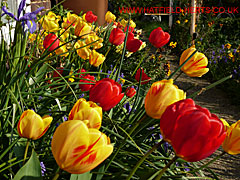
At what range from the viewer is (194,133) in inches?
25.7

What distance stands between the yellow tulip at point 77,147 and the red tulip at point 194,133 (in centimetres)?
15

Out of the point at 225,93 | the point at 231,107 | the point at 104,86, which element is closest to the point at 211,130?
the point at 104,86

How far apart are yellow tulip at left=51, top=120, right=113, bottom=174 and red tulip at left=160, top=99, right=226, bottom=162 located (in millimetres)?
151

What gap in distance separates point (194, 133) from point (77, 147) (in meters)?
0.23

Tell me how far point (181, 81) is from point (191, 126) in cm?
524

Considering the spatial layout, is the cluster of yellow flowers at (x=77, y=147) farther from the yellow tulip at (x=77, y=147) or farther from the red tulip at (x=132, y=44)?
the red tulip at (x=132, y=44)

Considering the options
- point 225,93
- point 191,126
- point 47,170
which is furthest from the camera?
point 225,93

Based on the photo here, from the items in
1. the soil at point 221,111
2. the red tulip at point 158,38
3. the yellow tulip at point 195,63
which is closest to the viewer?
the yellow tulip at point 195,63

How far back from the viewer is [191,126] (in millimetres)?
653

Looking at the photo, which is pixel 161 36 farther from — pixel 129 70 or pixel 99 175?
pixel 129 70

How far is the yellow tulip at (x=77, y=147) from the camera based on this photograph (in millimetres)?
625

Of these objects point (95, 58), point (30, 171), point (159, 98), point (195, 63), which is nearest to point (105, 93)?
point (159, 98)

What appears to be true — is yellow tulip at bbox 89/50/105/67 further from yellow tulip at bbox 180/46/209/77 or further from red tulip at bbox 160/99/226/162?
red tulip at bbox 160/99/226/162

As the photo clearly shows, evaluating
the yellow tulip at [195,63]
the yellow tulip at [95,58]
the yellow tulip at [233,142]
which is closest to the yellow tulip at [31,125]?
→ the yellow tulip at [233,142]
